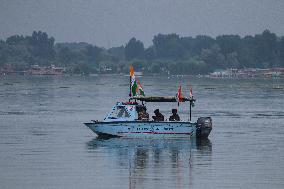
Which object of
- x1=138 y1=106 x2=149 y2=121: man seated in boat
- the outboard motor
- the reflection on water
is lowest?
the reflection on water

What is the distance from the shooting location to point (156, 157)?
45.1 meters

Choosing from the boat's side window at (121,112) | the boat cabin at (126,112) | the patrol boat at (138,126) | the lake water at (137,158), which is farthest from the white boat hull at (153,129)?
the lake water at (137,158)

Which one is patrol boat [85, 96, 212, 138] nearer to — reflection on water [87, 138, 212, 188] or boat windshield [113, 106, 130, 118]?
boat windshield [113, 106, 130, 118]

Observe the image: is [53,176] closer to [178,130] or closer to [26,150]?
[26,150]

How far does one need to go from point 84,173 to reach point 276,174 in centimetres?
771

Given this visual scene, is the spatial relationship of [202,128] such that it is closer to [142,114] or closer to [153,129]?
[153,129]

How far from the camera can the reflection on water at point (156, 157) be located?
1467 inches

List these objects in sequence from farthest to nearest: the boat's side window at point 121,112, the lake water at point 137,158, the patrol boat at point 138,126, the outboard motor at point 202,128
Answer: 1. the outboard motor at point 202,128
2. the boat's side window at point 121,112
3. the patrol boat at point 138,126
4. the lake water at point 137,158

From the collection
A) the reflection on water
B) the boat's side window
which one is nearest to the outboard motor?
the reflection on water

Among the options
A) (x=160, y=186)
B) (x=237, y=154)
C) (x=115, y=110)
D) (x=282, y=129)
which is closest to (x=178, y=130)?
(x=115, y=110)

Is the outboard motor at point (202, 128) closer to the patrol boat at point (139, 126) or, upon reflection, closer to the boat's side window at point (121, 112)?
the patrol boat at point (139, 126)

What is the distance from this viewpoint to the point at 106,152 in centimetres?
4772

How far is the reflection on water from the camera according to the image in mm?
37250

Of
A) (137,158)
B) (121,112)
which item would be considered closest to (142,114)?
(121,112)
